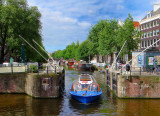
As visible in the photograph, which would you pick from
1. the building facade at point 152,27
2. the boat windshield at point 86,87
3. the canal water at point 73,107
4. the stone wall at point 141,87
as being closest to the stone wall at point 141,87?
the stone wall at point 141,87

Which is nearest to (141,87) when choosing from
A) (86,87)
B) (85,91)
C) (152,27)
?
(86,87)

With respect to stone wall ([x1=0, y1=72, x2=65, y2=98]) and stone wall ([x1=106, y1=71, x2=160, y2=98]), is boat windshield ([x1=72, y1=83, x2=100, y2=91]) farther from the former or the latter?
stone wall ([x1=106, y1=71, x2=160, y2=98])

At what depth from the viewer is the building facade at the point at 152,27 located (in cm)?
5500

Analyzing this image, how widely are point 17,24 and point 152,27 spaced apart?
39373 mm

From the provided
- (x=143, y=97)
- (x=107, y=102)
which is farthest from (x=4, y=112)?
(x=143, y=97)

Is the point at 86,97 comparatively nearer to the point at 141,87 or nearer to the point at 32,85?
the point at 141,87

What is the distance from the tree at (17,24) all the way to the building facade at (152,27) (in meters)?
33.6

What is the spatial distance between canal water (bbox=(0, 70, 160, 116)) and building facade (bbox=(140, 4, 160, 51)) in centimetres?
3574

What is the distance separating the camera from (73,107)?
2105 cm

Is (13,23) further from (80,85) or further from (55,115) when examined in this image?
(55,115)

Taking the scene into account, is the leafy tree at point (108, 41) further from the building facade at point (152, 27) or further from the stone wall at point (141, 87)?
the stone wall at point (141, 87)

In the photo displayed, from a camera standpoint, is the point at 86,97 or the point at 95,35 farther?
the point at 95,35

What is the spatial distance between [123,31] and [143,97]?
A: 31.4 meters

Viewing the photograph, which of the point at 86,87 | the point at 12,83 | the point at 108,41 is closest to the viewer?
the point at 86,87
